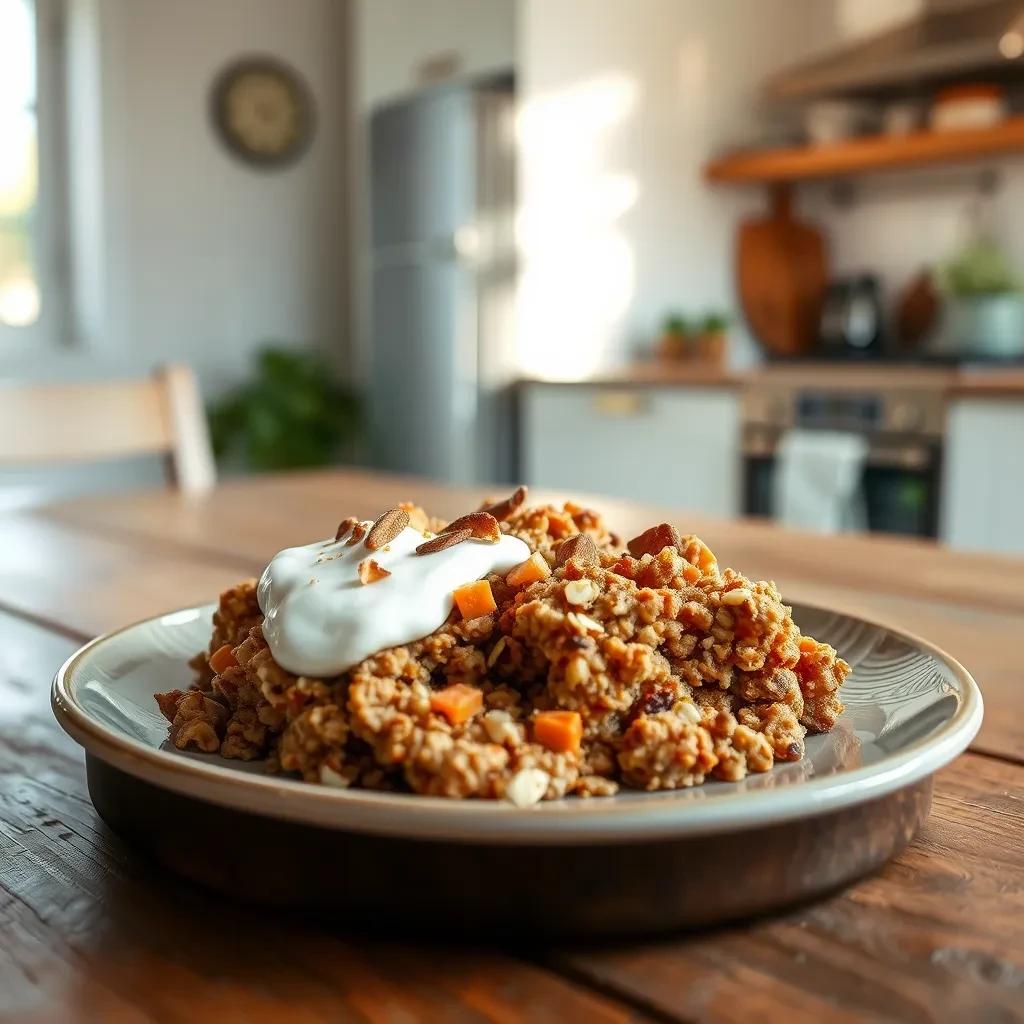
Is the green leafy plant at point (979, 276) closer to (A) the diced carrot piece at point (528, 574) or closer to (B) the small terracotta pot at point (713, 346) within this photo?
(B) the small terracotta pot at point (713, 346)

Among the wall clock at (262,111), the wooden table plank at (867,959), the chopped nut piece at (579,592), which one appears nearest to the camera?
the wooden table plank at (867,959)

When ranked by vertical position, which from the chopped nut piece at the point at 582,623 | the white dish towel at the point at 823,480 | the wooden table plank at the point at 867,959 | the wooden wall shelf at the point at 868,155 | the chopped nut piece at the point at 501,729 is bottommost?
the white dish towel at the point at 823,480

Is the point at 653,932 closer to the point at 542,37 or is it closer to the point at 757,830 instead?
the point at 757,830

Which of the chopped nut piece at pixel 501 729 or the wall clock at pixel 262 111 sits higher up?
the wall clock at pixel 262 111

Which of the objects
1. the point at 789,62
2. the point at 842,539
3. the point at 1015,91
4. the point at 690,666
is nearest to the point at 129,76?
the point at 789,62

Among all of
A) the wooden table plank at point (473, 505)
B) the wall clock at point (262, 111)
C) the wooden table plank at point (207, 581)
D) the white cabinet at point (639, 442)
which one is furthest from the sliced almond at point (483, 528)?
the wall clock at point (262, 111)

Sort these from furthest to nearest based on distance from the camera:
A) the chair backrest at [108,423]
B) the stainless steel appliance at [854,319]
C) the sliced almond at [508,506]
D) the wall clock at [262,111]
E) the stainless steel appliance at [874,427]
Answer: the wall clock at [262,111] < the stainless steel appliance at [854,319] < the stainless steel appliance at [874,427] < the chair backrest at [108,423] < the sliced almond at [508,506]
